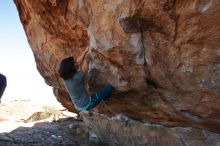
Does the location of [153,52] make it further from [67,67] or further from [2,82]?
[2,82]

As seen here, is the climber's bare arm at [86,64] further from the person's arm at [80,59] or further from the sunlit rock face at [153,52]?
the sunlit rock face at [153,52]

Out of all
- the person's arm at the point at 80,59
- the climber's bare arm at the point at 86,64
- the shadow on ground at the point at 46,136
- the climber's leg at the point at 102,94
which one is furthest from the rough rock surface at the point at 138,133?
the person's arm at the point at 80,59

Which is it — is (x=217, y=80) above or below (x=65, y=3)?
below

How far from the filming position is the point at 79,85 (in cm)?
670

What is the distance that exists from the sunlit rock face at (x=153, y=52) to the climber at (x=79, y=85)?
258 mm

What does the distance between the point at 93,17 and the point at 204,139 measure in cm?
276

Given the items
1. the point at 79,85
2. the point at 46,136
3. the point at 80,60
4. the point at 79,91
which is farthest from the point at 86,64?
the point at 46,136

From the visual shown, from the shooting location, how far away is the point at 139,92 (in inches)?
245

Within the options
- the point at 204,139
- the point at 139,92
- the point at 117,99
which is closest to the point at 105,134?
the point at 117,99

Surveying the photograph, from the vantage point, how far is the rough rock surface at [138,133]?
5840 mm

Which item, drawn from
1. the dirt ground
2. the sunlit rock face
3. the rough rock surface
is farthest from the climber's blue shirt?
the dirt ground

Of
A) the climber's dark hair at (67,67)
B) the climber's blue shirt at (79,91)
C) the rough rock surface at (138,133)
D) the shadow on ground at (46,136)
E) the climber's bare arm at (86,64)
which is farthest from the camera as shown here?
the shadow on ground at (46,136)

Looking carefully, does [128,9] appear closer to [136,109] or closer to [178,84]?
[178,84]

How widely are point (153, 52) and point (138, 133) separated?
217 cm
